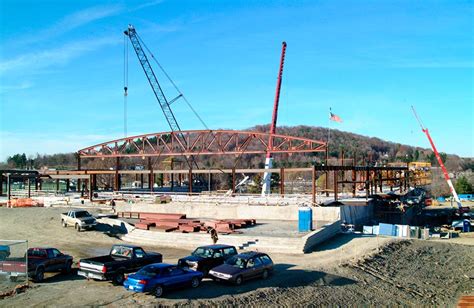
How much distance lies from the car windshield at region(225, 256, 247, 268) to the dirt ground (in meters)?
0.81

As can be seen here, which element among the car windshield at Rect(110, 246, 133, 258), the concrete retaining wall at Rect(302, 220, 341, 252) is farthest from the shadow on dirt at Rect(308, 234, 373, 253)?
the car windshield at Rect(110, 246, 133, 258)

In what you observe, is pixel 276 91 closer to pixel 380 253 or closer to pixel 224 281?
pixel 380 253

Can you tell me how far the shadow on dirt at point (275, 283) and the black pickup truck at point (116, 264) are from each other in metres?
2.90

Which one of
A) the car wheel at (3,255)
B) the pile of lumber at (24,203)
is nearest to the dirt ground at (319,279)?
the car wheel at (3,255)

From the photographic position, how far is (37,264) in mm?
19844

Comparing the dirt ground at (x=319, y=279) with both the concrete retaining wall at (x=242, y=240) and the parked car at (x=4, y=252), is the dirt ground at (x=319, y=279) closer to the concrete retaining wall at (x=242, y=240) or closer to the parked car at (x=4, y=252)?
the concrete retaining wall at (x=242, y=240)

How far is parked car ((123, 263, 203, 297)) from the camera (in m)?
16.5

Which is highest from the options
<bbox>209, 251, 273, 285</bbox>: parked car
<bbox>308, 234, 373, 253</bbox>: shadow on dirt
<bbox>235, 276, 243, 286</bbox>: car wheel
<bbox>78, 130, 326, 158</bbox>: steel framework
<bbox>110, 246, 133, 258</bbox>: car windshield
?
<bbox>78, 130, 326, 158</bbox>: steel framework

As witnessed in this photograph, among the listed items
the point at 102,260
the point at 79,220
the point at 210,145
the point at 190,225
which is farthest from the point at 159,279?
the point at 210,145

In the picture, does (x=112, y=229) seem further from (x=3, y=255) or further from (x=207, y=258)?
(x=207, y=258)

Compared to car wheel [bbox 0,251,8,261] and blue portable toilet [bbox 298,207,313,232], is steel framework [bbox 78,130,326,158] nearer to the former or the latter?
blue portable toilet [bbox 298,207,313,232]

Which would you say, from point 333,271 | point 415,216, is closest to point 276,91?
point 415,216

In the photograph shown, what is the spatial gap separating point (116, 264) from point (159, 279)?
299 cm

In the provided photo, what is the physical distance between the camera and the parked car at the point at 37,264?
63.6ft
